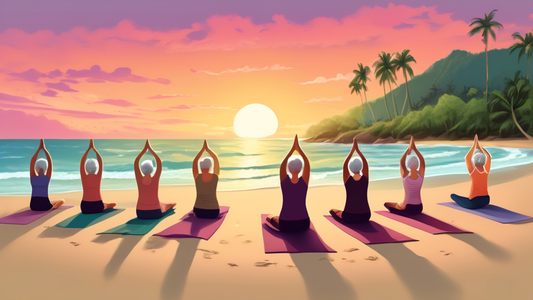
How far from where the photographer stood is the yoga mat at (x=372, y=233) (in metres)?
4.29

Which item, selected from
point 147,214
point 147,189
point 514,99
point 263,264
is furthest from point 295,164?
point 514,99

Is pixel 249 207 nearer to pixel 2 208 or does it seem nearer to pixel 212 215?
→ pixel 212 215

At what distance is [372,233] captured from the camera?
15.1ft

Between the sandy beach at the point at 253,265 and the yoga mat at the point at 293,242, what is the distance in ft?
0.45

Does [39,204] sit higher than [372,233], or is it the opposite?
[39,204]

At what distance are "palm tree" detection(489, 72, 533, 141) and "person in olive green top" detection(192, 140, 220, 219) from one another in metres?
41.0

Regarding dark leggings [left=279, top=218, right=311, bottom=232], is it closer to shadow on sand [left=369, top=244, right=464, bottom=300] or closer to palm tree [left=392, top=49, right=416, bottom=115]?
shadow on sand [left=369, top=244, right=464, bottom=300]

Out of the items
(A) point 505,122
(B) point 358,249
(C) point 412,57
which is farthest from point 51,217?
(C) point 412,57

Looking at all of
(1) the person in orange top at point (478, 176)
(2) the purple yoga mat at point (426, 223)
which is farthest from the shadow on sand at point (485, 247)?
(1) the person in orange top at point (478, 176)

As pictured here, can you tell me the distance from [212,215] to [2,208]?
5.43 metres

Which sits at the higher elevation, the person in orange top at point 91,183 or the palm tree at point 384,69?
the palm tree at point 384,69

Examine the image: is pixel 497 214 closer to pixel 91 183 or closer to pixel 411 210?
pixel 411 210

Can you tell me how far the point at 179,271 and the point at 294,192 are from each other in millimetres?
2114

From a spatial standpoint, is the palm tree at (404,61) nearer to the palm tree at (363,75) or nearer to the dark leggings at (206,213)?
the palm tree at (363,75)
